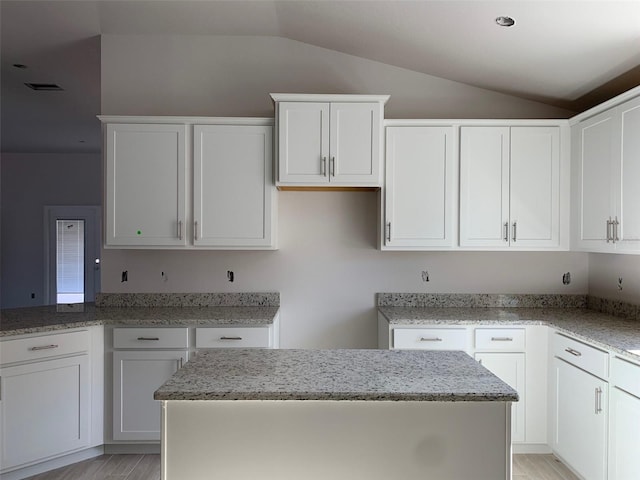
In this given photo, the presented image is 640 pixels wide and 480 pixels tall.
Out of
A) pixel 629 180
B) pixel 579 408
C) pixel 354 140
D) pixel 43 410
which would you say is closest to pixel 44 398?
pixel 43 410

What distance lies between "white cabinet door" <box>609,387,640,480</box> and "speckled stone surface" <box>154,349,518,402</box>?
976 millimetres

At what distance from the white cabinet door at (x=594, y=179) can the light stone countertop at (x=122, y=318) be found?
217 centimetres

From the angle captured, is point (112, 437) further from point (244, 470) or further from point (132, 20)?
point (132, 20)

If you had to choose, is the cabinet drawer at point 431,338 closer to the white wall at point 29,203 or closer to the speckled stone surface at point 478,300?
the speckled stone surface at point 478,300

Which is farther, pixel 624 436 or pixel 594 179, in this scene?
pixel 594 179

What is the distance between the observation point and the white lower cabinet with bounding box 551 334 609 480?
7.80 ft

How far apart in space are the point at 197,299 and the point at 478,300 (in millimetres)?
2186

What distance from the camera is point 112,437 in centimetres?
299

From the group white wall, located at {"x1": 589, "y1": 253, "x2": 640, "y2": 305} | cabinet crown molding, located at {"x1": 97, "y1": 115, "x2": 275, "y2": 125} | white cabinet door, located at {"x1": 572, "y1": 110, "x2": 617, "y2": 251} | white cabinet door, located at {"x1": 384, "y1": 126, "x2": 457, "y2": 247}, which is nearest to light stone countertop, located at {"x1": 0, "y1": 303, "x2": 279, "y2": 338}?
white cabinet door, located at {"x1": 384, "y1": 126, "x2": 457, "y2": 247}

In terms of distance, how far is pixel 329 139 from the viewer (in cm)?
307

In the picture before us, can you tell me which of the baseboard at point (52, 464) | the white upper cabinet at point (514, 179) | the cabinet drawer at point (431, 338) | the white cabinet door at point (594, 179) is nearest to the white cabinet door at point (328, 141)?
the white upper cabinet at point (514, 179)

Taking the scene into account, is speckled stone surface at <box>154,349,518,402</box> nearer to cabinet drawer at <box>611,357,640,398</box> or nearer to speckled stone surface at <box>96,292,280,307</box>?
cabinet drawer at <box>611,357,640,398</box>

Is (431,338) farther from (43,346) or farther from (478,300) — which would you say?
(43,346)

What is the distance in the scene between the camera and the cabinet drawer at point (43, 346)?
260cm
